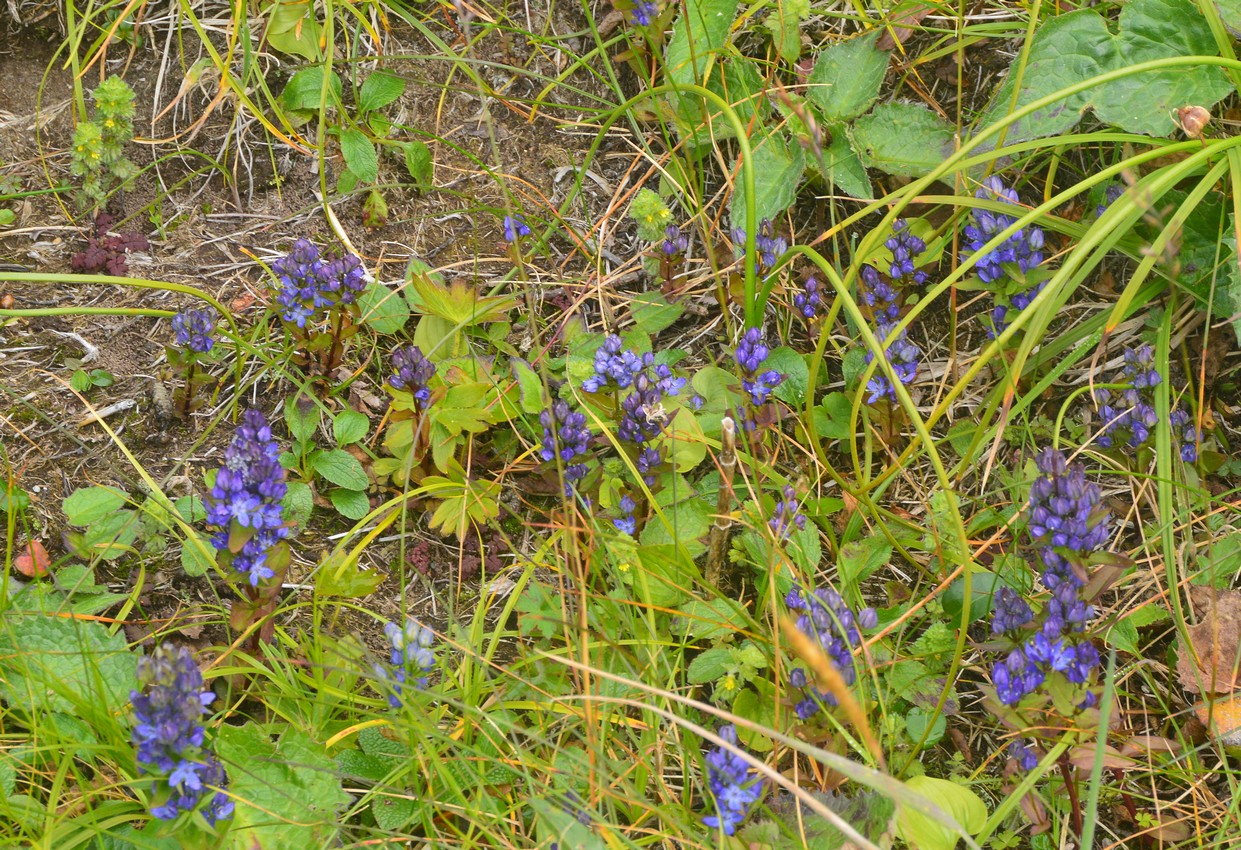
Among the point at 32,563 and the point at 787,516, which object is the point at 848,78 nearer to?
the point at 787,516

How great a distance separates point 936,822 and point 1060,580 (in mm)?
598

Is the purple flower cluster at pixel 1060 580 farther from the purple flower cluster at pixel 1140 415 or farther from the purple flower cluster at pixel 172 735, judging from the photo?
the purple flower cluster at pixel 172 735

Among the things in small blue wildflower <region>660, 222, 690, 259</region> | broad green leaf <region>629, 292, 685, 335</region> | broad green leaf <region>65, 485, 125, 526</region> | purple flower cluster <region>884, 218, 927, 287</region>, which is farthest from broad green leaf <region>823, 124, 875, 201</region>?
broad green leaf <region>65, 485, 125, 526</region>

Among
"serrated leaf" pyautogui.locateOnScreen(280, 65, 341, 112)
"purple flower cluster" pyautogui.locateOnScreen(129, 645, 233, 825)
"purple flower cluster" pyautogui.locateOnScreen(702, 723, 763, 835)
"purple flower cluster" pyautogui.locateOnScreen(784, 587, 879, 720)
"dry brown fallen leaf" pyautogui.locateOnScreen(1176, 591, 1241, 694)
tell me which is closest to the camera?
"purple flower cluster" pyautogui.locateOnScreen(129, 645, 233, 825)

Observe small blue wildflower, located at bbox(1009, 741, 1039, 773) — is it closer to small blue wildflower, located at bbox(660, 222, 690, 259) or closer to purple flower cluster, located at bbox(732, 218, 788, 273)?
purple flower cluster, located at bbox(732, 218, 788, 273)

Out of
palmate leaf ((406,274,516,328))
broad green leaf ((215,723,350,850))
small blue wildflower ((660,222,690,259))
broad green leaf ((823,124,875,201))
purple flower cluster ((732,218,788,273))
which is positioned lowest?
broad green leaf ((215,723,350,850))

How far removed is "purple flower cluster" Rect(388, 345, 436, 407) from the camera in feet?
9.29

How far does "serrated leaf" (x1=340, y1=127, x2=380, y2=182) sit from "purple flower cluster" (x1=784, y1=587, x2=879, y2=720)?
6.26ft

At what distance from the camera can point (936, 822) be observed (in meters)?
2.15

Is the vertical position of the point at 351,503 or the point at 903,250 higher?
the point at 903,250

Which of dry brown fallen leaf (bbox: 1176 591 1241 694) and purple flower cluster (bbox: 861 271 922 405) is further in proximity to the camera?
purple flower cluster (bbox: 861 271 922 405)

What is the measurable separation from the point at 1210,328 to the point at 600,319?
179 centimetres

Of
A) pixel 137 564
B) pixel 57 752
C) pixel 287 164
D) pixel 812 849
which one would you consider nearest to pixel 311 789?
pixel 57 752

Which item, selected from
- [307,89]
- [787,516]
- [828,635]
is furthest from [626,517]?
[307,89]
